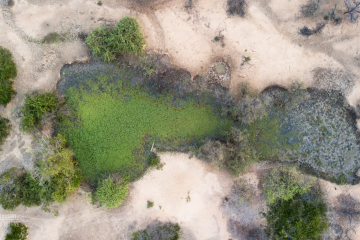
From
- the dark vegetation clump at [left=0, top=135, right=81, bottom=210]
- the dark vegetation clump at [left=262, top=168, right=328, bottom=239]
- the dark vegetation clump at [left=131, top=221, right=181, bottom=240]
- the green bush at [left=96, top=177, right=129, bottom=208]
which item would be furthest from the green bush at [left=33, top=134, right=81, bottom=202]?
the dark vegetation clump at [left=262, top=168, right=328, bottom=239]

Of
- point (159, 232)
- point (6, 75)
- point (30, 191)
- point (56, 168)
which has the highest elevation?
point (6, 75)

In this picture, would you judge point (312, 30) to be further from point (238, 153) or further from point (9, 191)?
point (9, 191)

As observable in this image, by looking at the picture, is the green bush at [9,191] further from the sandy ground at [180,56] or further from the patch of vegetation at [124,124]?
the patch of vegetation at [124,124]

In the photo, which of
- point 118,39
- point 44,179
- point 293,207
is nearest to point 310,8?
point 118,39

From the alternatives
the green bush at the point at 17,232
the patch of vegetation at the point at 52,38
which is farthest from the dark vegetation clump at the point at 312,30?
the green bush at the point at 17,232

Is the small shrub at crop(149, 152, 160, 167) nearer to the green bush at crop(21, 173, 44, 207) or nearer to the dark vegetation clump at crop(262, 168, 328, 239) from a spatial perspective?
the green bush at crop(21, 173, 44, 207)

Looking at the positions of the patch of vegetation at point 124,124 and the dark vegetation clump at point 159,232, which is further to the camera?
the patch of vegetation at point 124,124

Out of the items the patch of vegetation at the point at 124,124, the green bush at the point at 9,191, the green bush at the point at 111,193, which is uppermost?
the patch of vegetation at the point at 124,124
